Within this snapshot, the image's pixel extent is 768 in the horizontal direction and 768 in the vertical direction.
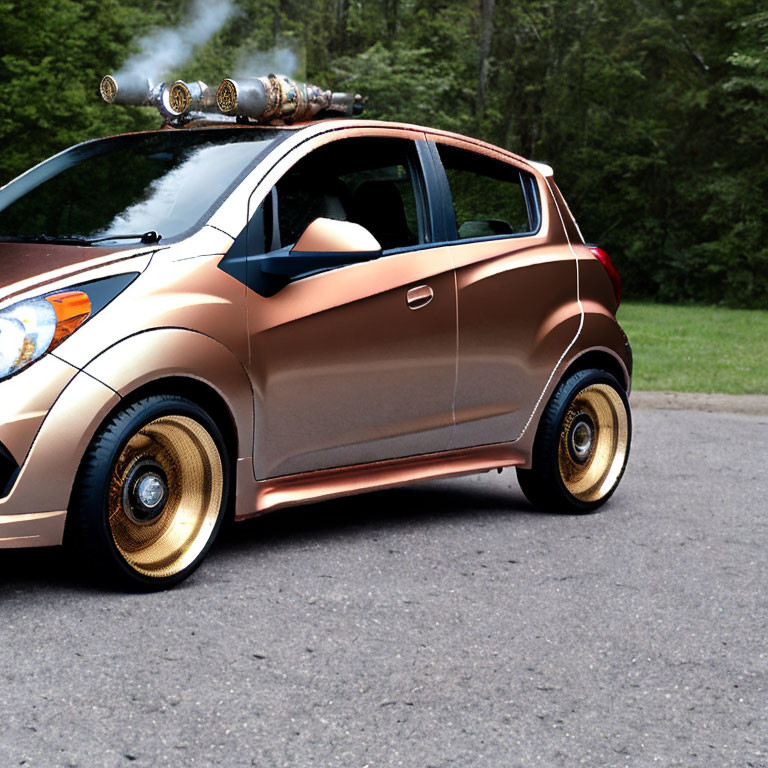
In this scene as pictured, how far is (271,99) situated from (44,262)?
150cm

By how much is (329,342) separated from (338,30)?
37715mm

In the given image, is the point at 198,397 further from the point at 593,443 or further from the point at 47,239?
the point at 593,443

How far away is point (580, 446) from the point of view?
6965 millimetres

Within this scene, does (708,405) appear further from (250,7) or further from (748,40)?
(250,7)

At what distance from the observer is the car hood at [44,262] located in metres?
4.67

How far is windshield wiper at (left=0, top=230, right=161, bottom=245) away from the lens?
505cm

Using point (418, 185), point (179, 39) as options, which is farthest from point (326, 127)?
point (179, 39)

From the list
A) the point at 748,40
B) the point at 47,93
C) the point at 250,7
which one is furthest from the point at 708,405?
the point at 250,7

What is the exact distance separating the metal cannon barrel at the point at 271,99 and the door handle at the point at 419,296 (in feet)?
3.19

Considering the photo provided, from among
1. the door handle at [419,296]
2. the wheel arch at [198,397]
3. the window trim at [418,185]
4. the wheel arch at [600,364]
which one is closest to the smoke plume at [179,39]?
the wheel arch at [600,364]

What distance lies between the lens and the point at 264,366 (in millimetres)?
5203

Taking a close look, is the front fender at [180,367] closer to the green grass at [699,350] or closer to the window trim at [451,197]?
the window trim at [451,197]

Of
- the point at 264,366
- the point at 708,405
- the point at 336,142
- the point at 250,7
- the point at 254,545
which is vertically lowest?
the point at 708,405

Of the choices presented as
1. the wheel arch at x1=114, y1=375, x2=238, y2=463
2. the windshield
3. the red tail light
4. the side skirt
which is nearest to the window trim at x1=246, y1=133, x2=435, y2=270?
the windshield
